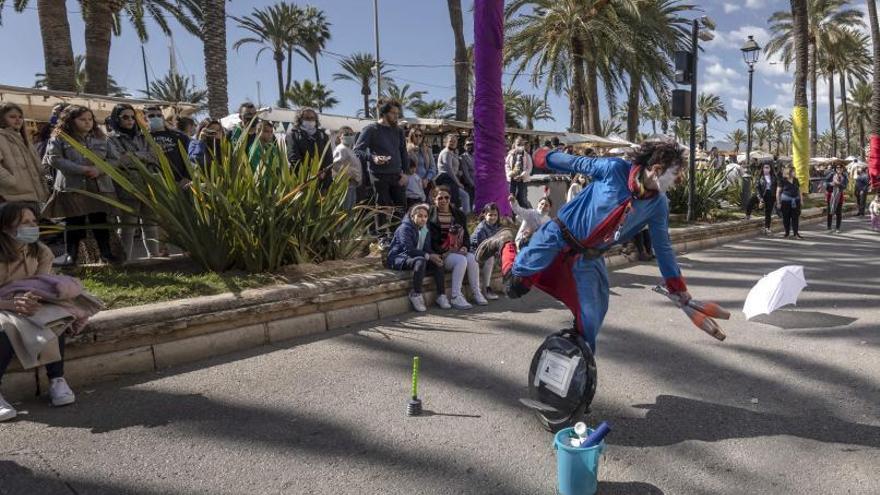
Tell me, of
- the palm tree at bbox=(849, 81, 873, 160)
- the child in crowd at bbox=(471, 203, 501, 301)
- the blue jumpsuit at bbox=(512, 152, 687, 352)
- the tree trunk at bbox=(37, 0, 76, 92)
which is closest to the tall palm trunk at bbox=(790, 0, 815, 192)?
the child in crowd at bbox=(471, 203, 501, 301)

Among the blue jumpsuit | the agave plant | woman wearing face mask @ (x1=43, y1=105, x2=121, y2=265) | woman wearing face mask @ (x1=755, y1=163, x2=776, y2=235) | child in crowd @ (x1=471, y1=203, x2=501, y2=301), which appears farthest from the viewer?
woman wearing face mask @ (x1=755, y1=163, x2=776, y2=235)

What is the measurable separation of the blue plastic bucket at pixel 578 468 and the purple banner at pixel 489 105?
19.9 feet

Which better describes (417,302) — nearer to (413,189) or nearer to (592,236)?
(413,189)

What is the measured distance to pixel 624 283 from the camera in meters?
7.64

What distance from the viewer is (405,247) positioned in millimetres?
6129

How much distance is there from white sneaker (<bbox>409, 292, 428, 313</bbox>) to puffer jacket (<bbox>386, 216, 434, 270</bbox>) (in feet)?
1.02

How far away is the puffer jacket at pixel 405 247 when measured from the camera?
6047mm

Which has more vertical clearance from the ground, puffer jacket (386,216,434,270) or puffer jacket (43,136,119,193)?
puffer jacket (43,136,119,193)

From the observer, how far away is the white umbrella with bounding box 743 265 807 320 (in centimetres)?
422

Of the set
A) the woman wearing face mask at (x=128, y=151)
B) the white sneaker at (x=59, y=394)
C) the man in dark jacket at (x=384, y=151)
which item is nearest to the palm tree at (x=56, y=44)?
the woman wearing face mask at (x=128, y=151)

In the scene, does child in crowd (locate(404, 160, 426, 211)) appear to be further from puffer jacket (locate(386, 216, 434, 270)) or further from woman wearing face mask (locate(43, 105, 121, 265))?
woman wearing face mask (locate(43, 105, 121, 265))

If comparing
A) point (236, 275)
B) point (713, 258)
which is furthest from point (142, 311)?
point (713, 258)

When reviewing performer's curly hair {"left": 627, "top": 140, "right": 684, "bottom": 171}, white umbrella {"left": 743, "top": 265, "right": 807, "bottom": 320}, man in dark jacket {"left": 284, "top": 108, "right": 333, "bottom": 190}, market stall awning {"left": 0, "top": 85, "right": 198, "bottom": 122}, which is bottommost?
white umbrella {"left": 743, "top": 265, "right": 807, "bottom": 320}

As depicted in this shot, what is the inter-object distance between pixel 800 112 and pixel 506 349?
20285mm
